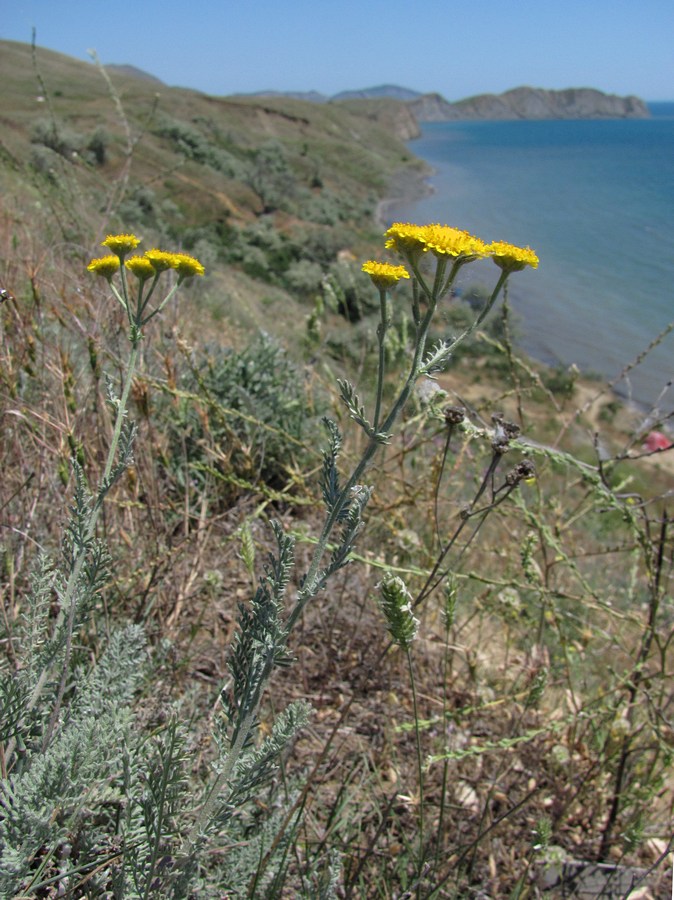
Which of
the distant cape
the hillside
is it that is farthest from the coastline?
the distant cape

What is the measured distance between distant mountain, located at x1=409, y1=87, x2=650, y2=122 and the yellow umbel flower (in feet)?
667

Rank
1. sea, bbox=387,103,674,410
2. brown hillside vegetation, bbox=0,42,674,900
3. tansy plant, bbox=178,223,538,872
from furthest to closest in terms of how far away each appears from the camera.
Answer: sea, bbox=387,103,674,410 → brown hillside vegetation, bbox=0,42,674,900 → tansy plant, bbox=178,223,538,872

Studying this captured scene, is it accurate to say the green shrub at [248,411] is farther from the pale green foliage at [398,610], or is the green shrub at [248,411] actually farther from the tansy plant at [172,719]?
the pale green foliage at [398,610]

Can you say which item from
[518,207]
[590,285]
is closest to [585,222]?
[518,207]

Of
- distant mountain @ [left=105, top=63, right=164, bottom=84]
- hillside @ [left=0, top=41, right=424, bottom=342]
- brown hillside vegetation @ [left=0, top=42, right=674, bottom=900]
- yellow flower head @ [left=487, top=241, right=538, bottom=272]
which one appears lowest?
brown hillside vegetation @ [left=0, top=42, right=674, bottom=900]

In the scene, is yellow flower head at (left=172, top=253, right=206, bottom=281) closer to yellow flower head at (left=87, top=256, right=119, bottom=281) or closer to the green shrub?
yellow flower head at (left=87, top=256, right=119, bottom=281)

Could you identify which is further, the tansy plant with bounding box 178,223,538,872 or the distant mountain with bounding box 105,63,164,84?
the distant mountain with bounding box 105,63,164,84

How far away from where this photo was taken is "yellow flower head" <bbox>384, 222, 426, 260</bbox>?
101cm

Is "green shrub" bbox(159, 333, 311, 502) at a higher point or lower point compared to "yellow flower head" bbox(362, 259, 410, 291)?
lower

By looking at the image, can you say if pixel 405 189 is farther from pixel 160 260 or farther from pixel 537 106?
pixel 537 106

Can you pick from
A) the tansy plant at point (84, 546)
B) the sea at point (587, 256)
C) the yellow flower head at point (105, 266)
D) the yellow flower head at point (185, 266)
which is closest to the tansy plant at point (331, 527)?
the sea at point (587, 256)

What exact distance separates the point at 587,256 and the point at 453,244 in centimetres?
2841

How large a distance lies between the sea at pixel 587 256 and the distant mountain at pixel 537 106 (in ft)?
505

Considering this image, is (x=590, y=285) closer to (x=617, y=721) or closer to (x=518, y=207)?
(x=518, y=207)
